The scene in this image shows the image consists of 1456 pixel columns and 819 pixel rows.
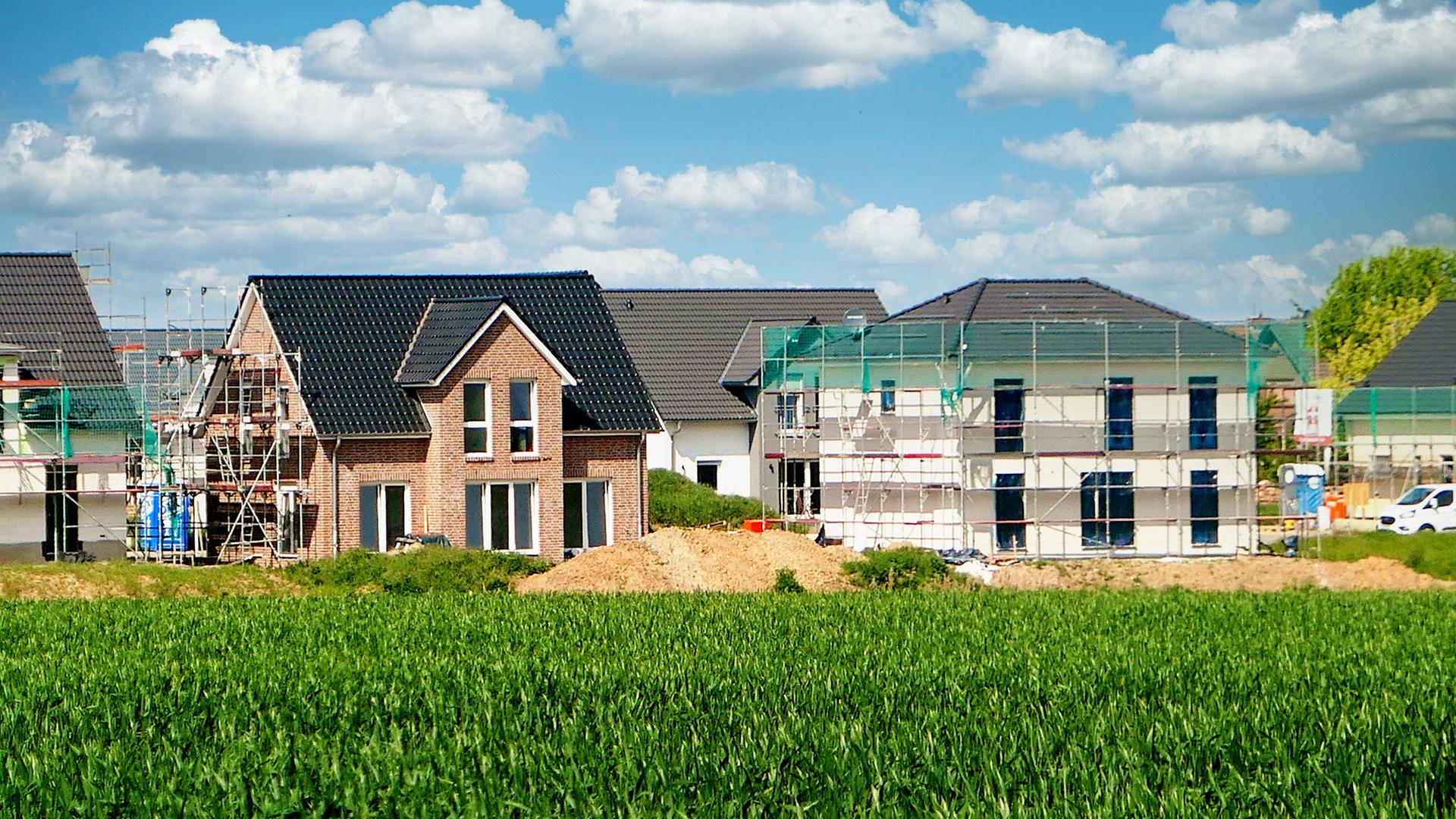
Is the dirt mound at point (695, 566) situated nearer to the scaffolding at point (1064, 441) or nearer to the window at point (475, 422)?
the window at point (475, 422)

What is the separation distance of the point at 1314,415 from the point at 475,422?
71.7 feet

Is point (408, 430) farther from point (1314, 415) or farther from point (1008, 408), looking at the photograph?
point (1314, 415)

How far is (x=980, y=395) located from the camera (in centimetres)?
3891

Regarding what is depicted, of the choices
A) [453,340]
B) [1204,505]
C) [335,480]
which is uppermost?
[453,340]

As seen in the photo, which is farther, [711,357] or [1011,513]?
[711,357]

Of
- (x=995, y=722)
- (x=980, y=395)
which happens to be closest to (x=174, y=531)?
(x=980, y=395)

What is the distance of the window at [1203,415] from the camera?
39.6m

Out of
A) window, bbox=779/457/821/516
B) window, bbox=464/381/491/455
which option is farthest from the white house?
window, bbox=464/381/491/455

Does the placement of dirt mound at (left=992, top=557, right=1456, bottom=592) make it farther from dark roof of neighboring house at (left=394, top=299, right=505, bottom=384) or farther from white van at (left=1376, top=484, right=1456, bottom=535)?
dark roof of neighboring house at (left=394, top=299, right=505, bottom=384)

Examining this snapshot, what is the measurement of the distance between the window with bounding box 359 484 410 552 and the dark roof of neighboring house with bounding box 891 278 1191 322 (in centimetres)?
1554

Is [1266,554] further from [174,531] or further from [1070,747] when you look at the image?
[1070,747]

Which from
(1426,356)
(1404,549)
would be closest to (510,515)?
(1404,549)

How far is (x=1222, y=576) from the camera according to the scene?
1244 inches

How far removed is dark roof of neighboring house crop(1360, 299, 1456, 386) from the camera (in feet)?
196
